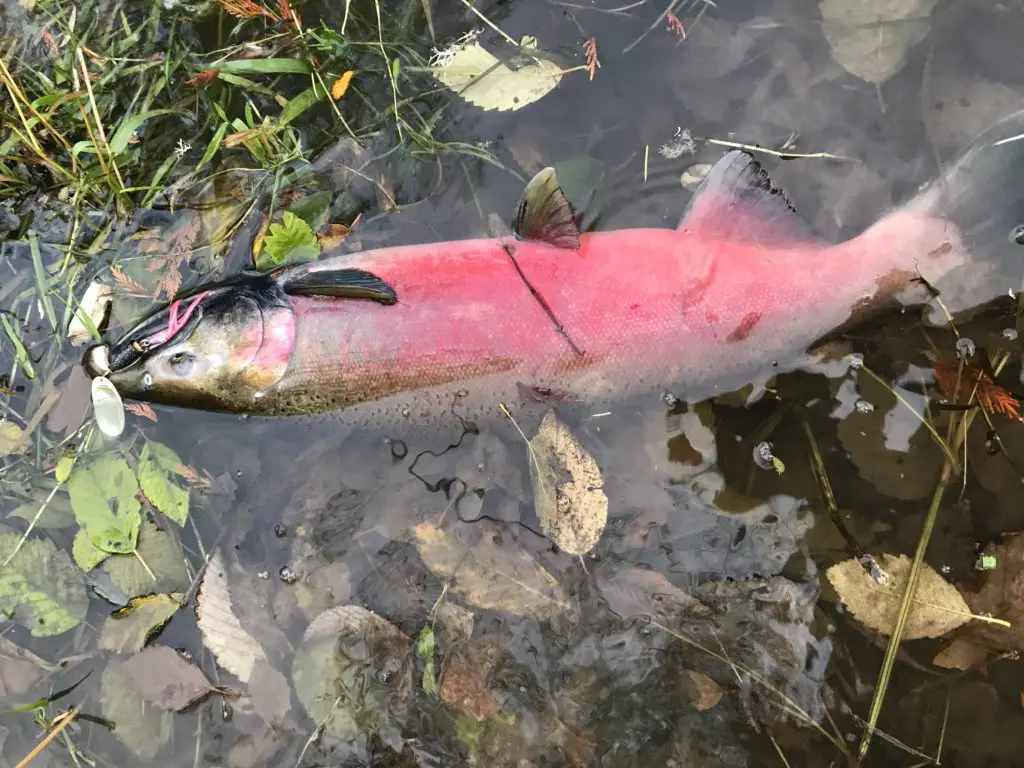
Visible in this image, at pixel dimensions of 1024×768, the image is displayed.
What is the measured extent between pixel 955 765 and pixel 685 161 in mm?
3117

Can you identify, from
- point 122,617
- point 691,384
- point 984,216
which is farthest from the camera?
point 122,617

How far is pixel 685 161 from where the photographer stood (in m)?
3.35

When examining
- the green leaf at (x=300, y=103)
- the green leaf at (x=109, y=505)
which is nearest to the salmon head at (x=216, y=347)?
the green leaf at (x=109, y=505)

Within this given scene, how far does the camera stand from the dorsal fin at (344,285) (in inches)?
118

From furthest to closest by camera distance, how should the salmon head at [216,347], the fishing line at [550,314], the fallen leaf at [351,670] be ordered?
the fallen leaf at [351,670], the salmon head at [216,347], the fishing line at [550,314]

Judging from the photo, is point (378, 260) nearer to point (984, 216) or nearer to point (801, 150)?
point (801, 150)

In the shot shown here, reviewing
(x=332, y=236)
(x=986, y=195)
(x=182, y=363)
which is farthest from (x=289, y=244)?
(x=986, y=195)

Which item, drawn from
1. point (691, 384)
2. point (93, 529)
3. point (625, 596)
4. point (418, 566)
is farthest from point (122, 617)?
point (691, 384)

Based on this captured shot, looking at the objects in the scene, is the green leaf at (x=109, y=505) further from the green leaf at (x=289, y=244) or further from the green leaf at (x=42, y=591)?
the green leaf at (x=289, y=244)

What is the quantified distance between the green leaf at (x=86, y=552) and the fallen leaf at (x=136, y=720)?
0.58m

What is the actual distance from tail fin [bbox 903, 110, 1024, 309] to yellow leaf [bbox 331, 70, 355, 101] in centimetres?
271

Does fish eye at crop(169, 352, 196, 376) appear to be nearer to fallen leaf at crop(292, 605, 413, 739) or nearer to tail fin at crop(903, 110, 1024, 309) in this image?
fallen leaf at crop(292, 605, 413, 739)

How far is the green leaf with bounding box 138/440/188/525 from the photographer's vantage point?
3.38 m

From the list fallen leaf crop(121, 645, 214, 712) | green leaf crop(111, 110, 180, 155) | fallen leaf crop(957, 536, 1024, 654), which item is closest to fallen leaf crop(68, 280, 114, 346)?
green leaf crop(111, 110, 180, 155)
